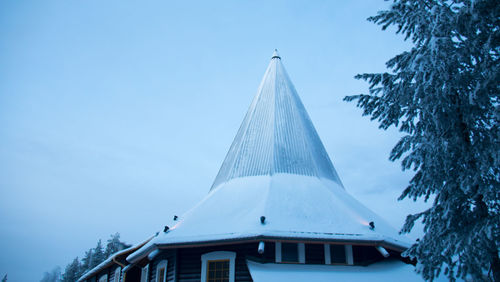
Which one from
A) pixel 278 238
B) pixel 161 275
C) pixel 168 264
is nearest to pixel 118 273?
pixel 161 275

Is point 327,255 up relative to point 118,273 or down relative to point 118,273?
up

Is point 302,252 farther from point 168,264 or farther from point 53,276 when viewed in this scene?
point 53,276

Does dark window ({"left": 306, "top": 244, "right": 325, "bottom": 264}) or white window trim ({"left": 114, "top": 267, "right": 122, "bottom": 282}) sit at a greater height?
dark window ({"left": 306, "top": 244, "right": 325, "bottom": 264})

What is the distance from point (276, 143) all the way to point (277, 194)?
3534 mm

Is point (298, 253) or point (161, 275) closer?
point (298, 253)

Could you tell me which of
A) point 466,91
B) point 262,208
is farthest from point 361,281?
point 466,91

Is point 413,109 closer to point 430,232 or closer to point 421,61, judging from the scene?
point 421,61

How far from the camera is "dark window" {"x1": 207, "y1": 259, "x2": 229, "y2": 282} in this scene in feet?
34.6

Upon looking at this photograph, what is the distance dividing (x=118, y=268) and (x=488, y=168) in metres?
19.0

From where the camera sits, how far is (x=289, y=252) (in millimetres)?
10656

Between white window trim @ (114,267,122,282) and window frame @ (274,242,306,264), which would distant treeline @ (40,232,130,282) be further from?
window frame @ (274,242,306,264)

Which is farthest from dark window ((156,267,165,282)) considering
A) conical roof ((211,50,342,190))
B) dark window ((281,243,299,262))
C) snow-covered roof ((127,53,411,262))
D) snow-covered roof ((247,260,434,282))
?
conical roof ((211,50,342,190))

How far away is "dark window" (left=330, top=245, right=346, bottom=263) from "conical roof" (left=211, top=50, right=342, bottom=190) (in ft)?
13.9

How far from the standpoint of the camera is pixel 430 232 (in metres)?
7.54
